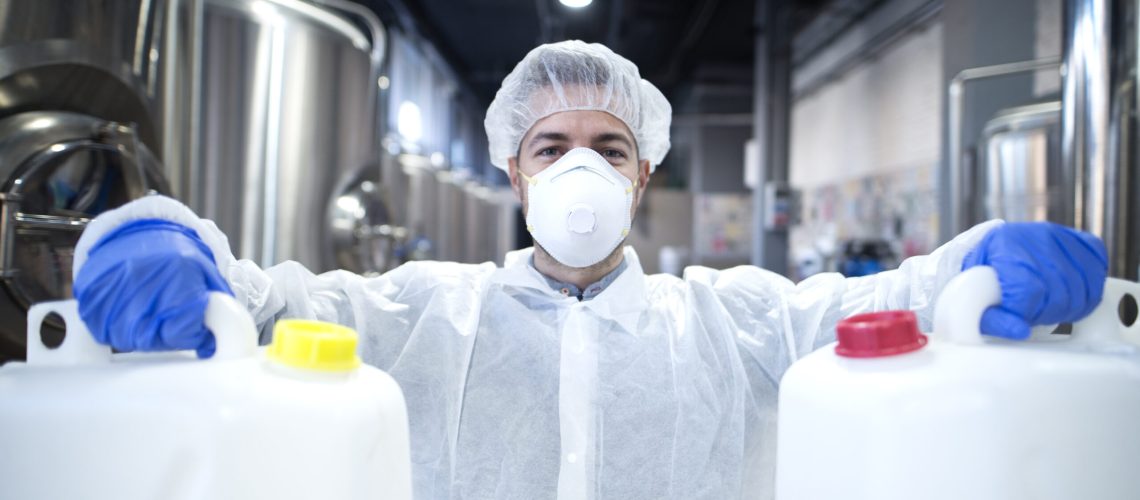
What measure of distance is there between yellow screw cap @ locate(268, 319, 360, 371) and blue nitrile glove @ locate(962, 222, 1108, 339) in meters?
0.52

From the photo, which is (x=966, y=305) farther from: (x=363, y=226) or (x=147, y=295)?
(x=363, y=226)

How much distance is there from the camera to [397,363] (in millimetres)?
867

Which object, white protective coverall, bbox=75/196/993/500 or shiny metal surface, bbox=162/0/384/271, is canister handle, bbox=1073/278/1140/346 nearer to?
white protective coverall, bbox=75/196/993/500

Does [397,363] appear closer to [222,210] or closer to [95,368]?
[95,368]

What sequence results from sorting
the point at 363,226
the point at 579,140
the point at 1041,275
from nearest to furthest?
the point at 1041,275 → the point at 579,140 → the point at 363,226

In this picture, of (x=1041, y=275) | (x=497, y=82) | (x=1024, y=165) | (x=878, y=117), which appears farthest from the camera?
(x=497, y=82)

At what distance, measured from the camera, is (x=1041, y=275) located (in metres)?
0.59

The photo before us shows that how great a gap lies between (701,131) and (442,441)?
5.72 meters

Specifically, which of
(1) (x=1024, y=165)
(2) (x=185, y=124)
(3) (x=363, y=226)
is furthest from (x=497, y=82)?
(2) (x=185, y=124)

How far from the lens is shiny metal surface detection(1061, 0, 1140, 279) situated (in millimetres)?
1146

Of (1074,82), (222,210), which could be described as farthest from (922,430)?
(222,210)

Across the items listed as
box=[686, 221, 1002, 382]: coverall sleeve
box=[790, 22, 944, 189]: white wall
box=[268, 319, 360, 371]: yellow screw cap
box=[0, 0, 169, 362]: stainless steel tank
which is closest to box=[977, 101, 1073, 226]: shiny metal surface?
box=[790, 22, 944, 189]: white wall

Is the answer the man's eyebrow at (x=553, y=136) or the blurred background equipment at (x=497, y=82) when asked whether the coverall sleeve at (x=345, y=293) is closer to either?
the man's eyebrow at (x=553, y=136)

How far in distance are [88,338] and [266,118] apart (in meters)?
1.23
